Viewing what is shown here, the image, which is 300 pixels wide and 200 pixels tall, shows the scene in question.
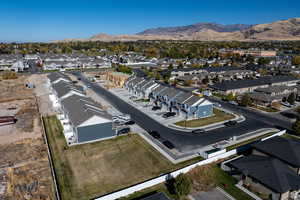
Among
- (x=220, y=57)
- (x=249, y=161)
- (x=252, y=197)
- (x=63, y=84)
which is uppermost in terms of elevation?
(x=220, y=57)

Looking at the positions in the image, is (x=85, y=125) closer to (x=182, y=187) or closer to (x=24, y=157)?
(x=24, y=157)

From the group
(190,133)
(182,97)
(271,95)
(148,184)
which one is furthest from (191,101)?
(271,95)

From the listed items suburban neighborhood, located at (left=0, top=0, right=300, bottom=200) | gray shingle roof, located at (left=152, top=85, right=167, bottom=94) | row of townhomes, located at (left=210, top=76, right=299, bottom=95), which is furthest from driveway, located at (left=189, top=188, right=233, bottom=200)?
row of townhomes, located at (left=210, top=76, right=299, bottom=95)

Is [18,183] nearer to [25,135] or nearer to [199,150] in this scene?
[25,135]

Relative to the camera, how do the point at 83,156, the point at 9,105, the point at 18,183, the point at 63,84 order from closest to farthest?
the point at 18,183 < the point at 83,156 < the point at 9,105 < the point at 63,84

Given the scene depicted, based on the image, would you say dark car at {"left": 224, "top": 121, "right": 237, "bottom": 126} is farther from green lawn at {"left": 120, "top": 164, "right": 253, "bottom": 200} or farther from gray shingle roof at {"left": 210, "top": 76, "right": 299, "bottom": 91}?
gray shingle roof at {"left": 210, "top": 76, "right": 299, "bottom": 91}

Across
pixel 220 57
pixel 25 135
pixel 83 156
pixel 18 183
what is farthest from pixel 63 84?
pixel 220 57

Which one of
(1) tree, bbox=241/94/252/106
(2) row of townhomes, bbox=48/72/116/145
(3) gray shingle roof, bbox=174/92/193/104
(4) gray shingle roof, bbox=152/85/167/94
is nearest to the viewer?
(2) row of townhomes, bbox=48/72/116/145

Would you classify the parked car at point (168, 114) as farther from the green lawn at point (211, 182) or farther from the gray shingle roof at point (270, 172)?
the gray shingle roof at point (270, 172)
